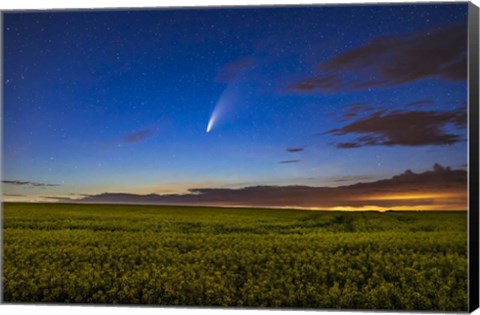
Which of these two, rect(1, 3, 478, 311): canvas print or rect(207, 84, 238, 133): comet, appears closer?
rect(1, 3, 478, 311): canvas print

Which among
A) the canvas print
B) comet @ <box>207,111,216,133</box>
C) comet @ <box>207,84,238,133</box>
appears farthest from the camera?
comet @ <box>207,111,216,133</box>

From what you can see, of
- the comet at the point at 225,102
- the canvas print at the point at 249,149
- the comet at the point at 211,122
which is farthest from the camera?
the comet at the point at 211,122

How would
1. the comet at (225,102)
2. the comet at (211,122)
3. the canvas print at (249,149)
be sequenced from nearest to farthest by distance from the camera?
the canvas print at (249,149), the comet at (225,102), the comet at (211,122)

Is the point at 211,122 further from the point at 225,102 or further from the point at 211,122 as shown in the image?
the point at 225,102

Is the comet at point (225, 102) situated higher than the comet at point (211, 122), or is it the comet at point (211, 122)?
the comet at point (225, 102)

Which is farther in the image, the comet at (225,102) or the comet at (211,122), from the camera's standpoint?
the comet at (211,122)

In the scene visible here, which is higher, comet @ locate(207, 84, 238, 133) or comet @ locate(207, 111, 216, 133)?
comet @ locate(207, 84, 238, 133)

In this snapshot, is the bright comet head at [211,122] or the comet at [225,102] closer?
the comet at [225,102]

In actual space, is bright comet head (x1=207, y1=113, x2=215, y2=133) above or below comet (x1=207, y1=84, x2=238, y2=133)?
below

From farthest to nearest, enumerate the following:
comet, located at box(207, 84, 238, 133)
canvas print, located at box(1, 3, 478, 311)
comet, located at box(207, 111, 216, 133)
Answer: comet, located at box(207, 111, 216, 133), comet, located at box(207, 84, 238, 133), canvas print, located at box(1, 3, 478, 311)
